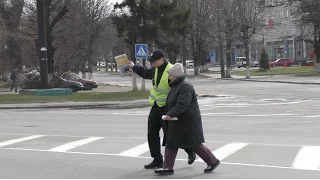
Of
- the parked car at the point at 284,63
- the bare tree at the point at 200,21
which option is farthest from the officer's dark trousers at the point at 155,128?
the parked car at the point at 284,63

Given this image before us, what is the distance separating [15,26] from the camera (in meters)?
41.5

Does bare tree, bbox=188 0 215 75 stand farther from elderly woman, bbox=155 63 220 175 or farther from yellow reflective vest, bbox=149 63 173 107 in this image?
elderly woman, bbox=155 63 220 175

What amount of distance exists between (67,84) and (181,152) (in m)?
29.7

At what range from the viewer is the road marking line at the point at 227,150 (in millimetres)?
10113

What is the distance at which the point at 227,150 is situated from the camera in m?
10.8

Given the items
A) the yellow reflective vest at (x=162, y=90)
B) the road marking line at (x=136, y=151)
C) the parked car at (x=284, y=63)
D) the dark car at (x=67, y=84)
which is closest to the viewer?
the yellow reflective vest at (x=162, y=90)

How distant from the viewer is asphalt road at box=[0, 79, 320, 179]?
8.51 m

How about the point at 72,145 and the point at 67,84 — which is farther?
the point at 67,84

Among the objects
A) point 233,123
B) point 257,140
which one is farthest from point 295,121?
point 257,140

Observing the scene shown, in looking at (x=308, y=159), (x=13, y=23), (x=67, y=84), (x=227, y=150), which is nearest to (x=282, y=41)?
(x=13, y=23)

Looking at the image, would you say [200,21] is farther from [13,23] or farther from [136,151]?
[136,151]

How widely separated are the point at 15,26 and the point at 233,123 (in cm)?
2862

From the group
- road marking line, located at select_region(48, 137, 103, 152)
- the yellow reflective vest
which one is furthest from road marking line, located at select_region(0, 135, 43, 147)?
the yellow reflective vest

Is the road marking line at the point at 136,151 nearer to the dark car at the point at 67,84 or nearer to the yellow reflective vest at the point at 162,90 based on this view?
the yellow reflective vest at the point at 162,90
